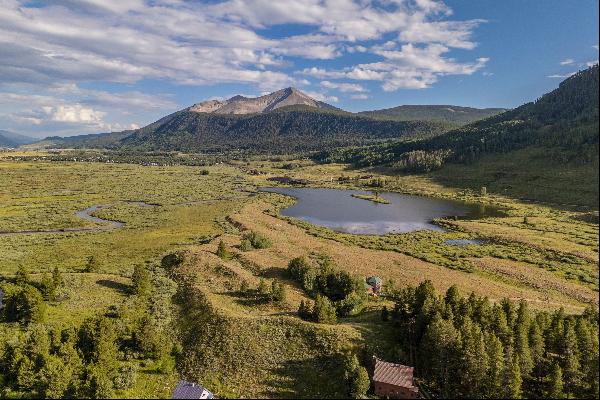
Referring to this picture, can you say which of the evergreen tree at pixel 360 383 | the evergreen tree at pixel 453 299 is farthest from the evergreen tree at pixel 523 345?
the evergreen tree at pixel 360 383

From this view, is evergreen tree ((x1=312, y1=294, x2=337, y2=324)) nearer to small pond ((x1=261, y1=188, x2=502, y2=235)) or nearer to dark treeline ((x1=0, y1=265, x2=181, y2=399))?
dark treeline ((x1=0, y1=265, x2=181, y2=399))

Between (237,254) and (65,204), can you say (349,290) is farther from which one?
(65,204)

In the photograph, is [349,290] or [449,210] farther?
[449,210]

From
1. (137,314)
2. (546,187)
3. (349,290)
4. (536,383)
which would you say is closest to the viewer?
(536,383)

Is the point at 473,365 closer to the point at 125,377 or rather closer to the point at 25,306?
the point at 125,377

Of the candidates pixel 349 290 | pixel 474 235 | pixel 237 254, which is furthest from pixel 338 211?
pixel 349 290

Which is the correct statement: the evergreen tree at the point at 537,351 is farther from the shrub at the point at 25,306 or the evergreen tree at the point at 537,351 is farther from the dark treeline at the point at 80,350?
the shrub at the point at 25,306

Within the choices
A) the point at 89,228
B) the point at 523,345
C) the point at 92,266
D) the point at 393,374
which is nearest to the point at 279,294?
the point at 393,374
